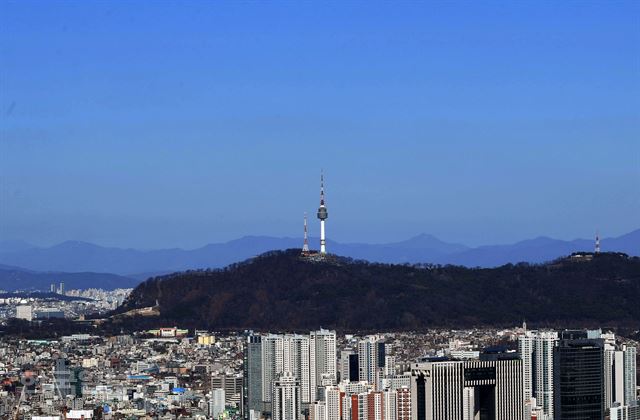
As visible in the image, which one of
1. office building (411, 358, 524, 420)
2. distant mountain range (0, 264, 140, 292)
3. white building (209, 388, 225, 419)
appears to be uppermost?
distant mountain range (0, 264, 140, 292)

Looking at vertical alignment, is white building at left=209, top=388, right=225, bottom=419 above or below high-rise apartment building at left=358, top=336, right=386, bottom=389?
below

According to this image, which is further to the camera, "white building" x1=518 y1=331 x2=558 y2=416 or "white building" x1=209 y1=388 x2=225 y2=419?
"white building" x1=209 y1=388 x2=225 y2=419

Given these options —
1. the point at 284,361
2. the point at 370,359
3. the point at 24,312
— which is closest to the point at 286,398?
the point at 284,361

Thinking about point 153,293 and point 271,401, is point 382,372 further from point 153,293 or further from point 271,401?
point 153,293

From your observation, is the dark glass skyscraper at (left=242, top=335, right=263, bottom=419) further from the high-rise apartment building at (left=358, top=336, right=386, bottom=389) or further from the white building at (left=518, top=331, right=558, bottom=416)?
the white building at (left=518, top=331, right=558, bottom=416)

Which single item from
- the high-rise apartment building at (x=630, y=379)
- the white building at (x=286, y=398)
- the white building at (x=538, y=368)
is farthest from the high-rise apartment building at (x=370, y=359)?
the high-rise apartment building at (x=630, y=379)

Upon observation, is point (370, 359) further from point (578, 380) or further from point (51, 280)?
point (51, 280)

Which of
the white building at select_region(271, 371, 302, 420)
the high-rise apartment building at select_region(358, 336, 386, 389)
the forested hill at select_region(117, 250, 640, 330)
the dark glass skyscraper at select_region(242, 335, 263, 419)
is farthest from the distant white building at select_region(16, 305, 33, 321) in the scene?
the white building at select_region(271, 371, 302, 420)

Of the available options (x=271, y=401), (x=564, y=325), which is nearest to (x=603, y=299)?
(x=564, y=325)

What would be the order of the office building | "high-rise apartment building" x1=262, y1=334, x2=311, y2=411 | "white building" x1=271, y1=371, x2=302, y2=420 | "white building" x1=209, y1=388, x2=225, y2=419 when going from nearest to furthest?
the office building → "white building" x1=271, y1=371, x2=302, y2=420 → "white building" x1=209, y1=388, x2=225, y2=419 → "high-rise apartment building" x1=262, y1=334, x2=311, y2=411
